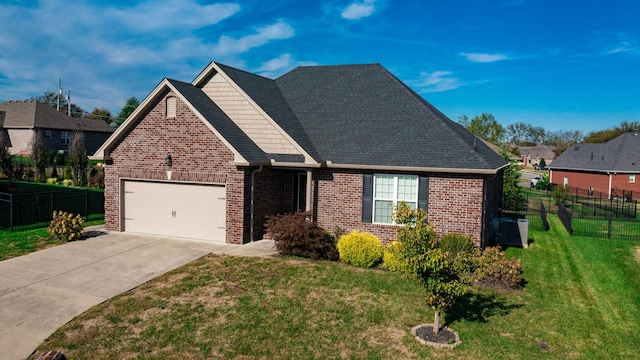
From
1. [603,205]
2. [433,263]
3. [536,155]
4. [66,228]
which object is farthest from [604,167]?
[536,155]

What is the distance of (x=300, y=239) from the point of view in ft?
47.2

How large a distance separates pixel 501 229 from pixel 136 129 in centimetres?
1524

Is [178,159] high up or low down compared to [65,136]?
down

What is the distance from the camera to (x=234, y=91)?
17516 mm

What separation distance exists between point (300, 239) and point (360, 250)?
2010mm

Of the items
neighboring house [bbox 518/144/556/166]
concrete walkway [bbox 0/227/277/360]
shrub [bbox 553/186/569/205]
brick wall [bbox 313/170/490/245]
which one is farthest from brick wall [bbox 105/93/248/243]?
neighboring house [bbox 518/144/556/166]

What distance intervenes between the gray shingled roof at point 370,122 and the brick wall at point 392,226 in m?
0.62

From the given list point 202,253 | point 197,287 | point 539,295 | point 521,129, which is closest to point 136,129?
point 202,253

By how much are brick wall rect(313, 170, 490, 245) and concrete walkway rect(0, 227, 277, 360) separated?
2.77 m

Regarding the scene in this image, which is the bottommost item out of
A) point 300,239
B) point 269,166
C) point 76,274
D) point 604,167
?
point 76,274

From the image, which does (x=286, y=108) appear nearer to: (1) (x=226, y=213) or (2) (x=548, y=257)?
(1) (x=226, y=213)

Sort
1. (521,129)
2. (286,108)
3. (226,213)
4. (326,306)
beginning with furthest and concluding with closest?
(521,129), (286,108), (226,213), (326,306)

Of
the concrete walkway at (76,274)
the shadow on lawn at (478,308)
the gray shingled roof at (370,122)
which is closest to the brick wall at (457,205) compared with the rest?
the gray shingled roof at (370,122)

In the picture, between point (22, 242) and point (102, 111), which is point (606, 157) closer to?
point (22, 242)
